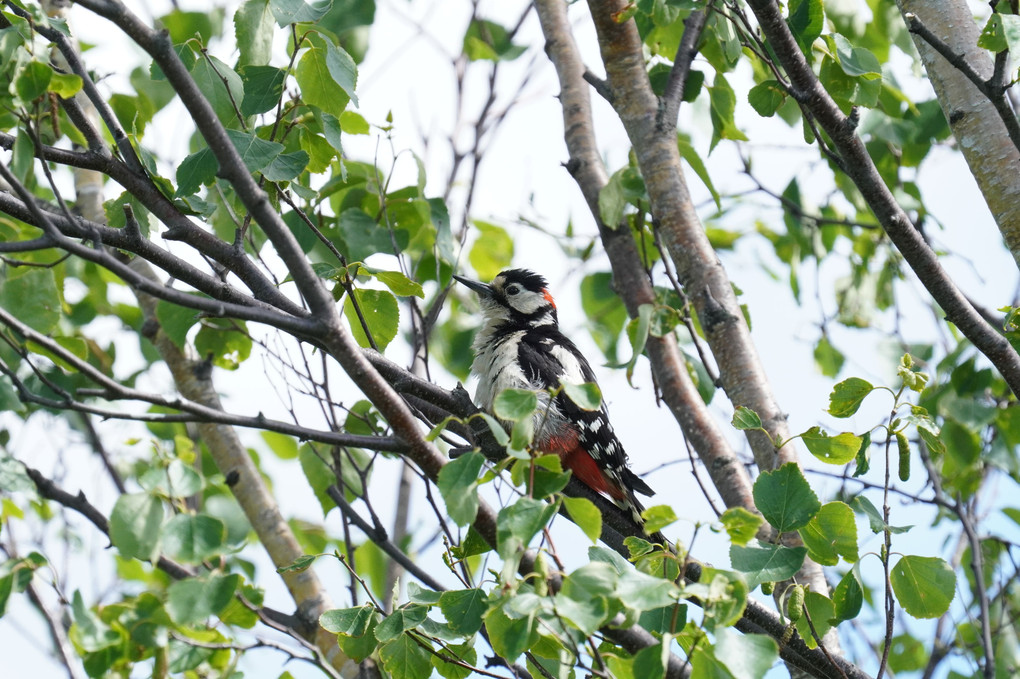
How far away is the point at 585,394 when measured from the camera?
1832 mm

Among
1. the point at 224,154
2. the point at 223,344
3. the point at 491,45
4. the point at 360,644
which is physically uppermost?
Result: the point at 491,45

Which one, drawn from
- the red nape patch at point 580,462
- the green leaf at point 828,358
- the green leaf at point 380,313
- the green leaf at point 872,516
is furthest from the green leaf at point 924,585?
the green leaf at point 828,358

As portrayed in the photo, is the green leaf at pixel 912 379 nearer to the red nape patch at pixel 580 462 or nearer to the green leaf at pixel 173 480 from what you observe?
the green leaf at pixel 173 480

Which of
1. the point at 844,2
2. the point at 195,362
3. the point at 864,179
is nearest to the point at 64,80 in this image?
the point at 864,179

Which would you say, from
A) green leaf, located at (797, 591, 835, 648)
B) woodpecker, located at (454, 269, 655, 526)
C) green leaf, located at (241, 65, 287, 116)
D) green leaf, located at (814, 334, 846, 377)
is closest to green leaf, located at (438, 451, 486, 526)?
green leaf, located at (797, 591, 835, 648)

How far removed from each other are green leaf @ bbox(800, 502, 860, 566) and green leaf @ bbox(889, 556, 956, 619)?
0.50 feet

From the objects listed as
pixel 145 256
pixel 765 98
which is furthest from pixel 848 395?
pixel 145 256

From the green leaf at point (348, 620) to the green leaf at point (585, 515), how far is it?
666 mm

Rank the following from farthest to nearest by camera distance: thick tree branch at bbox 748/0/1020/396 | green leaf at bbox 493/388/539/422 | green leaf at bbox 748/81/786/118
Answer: green leaf at bbox 748/81/786/118 → thick tree branch at bbox 748/0/1020/396 → green leaf at bbox 493/388/539/422

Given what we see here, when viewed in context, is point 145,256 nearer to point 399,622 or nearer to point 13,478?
point 13,478

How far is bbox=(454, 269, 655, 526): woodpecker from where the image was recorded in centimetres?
378

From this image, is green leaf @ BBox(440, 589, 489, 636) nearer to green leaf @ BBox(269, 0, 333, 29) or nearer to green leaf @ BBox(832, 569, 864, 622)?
green leaf @ BBox(832, 569, 864, 622)

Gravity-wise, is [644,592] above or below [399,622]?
below

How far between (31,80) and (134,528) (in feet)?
2.85
